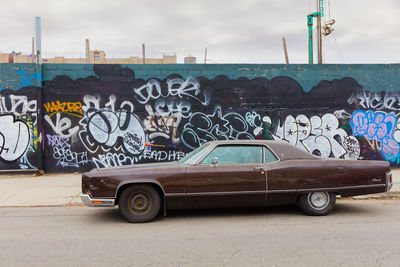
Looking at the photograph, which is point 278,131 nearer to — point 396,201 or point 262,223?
point 396,201

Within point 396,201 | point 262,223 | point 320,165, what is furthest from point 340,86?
point 262,223

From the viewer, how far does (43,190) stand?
8.95m

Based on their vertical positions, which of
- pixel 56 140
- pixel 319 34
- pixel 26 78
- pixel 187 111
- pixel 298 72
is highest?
pixel 319 34

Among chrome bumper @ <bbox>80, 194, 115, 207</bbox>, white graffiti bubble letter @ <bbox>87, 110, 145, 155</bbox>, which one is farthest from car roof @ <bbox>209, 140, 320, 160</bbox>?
white graffiti bubble letter @ <bbox>87, 110, 145, 155</bbox>

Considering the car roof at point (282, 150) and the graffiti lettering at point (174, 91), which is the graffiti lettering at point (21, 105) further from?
the car roof at point (282, 150)

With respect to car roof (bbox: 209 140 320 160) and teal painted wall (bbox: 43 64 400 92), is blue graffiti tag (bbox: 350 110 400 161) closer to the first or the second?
teal painted wall (bbox: 43 64 400 92)

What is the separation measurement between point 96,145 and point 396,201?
8.74m

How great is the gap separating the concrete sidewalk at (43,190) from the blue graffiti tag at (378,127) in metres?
1.08

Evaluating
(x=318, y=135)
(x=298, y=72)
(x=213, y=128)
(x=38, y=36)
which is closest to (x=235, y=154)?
(x=213, y=128)

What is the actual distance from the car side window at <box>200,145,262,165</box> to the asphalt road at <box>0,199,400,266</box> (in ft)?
3.32

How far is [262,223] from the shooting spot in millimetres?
5797

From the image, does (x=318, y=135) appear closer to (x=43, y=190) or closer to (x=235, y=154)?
(x=235, y=154)

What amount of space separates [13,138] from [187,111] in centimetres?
570

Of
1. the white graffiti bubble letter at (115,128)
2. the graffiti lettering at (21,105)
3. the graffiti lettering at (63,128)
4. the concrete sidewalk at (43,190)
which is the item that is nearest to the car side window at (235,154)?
the concrete sidewalk at (43,190)
